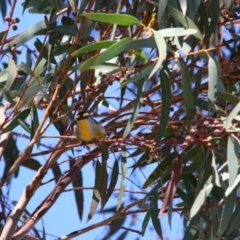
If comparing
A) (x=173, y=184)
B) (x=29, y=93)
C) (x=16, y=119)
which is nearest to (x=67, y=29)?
(x=29, y=93)

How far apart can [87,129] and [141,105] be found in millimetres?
548

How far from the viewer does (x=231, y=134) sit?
2479 mm

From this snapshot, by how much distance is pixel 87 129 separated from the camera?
3.14 m

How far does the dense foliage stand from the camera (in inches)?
97.6

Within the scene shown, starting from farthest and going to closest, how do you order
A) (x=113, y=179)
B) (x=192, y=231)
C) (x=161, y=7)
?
1. (x=113, y=179)
2. (x=192, y=231)
3. (x=161, y=7)

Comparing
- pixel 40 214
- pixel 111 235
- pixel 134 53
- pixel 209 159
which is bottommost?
pixel 111 235

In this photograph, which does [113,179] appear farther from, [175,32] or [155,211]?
[175,32]

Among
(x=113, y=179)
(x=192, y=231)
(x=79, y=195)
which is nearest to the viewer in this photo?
(x=192, y=231)

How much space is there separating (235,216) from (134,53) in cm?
65

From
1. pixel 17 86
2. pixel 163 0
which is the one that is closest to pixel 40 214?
pixel 17 86

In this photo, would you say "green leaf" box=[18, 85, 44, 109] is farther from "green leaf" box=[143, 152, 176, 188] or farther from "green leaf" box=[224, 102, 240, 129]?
"green leaf" box=[224, 102, 240, 129]

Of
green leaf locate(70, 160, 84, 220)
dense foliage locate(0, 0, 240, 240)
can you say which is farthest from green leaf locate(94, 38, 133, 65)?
green leaf locate(70, 160, 84, 220)

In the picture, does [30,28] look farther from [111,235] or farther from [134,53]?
[111,235]

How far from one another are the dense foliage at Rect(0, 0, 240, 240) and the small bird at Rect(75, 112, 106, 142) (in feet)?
0.14
